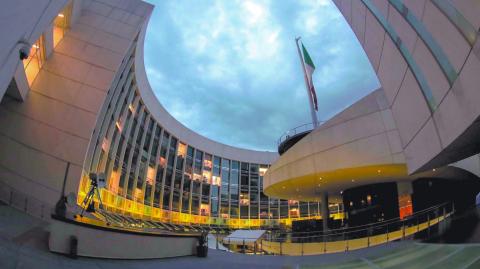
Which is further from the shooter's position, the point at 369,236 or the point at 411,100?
the point at 369,236

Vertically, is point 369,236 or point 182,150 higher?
point 182,150

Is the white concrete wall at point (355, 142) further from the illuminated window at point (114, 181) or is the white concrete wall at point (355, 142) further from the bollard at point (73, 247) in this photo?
the illuminated window at point (114, 181)

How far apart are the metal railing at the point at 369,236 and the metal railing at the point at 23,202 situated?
11586mm

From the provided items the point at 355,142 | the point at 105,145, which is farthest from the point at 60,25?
the point at 355,142

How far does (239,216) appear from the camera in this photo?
60500mm

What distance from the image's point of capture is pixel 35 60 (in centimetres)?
1831

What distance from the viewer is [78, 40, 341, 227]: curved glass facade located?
27.5 metres

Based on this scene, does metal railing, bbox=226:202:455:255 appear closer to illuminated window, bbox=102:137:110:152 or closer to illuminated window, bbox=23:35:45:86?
illuminated window, bbox=102:137:110:152

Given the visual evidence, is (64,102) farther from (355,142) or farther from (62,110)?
(355,142)

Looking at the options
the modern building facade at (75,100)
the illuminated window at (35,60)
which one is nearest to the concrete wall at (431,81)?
the modern building facade at (75,100)

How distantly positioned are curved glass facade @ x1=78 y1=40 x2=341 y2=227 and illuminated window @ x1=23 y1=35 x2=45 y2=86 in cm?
479

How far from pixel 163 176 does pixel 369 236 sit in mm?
37621

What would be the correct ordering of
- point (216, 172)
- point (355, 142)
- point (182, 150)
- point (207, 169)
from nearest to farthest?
point (355, 142), point (182, 150), point (207, 169), point (216, 172)

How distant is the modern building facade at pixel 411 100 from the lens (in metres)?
5.98
